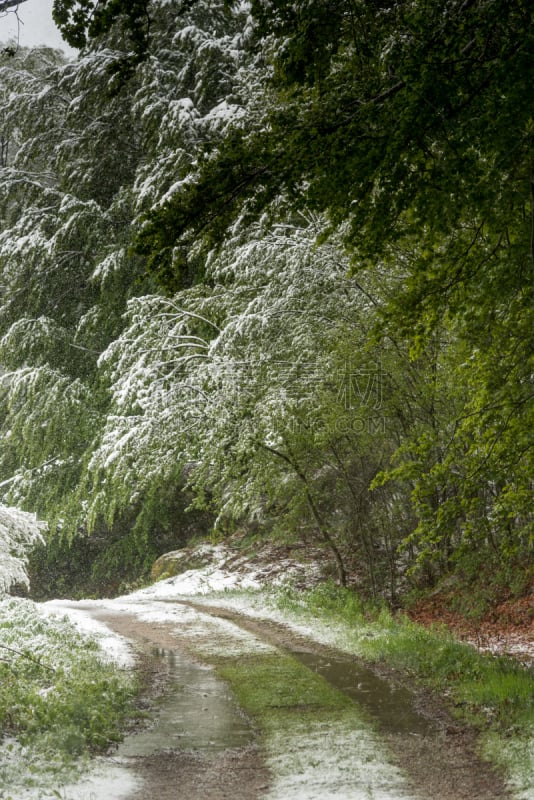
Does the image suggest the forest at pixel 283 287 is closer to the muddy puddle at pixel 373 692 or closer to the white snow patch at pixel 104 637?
the muddy puddle at pixel 373 692

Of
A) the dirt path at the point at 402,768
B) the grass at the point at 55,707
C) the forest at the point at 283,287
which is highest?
the forest at the point at 283,287

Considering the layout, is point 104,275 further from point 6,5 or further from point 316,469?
point 6,5

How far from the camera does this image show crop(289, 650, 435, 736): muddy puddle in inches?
229

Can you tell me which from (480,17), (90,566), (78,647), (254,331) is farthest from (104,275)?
(480,17)

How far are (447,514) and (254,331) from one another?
557 centimetres

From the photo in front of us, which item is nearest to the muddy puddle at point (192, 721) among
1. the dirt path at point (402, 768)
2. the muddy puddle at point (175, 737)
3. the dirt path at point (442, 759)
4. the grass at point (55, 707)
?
the muddy puddle at point (175, 737)

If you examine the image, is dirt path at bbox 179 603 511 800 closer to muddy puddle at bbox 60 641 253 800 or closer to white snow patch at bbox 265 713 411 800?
white snow patch at bbox 265 713 411 800

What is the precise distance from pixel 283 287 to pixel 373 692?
6.46 meters

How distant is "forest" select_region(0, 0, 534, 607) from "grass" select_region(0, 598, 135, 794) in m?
3.26

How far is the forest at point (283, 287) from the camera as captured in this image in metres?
4.61

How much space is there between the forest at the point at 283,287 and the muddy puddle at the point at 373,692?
4.33 ft

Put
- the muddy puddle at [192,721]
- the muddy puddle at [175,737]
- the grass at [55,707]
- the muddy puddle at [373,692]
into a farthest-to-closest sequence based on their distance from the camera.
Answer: the muddy puddle at [373,692]
the muddy puddle at [192,721]
the grass at [55,707]
the muddy puddle at [175,737]

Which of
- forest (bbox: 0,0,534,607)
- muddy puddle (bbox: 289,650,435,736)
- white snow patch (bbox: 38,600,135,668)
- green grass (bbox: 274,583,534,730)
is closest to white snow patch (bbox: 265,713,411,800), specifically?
muddy puddle (bbox: 289,650,435,736)

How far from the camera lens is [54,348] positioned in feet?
62.3
